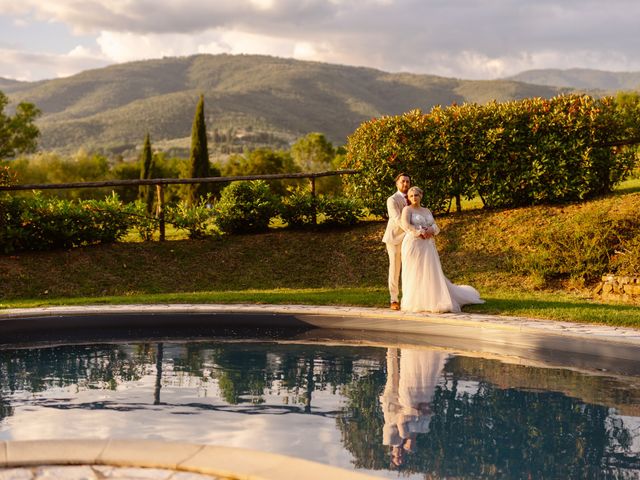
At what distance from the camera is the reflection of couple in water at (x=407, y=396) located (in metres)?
5.47

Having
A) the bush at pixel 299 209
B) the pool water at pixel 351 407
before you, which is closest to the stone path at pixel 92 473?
the pool water at pixel 351 407

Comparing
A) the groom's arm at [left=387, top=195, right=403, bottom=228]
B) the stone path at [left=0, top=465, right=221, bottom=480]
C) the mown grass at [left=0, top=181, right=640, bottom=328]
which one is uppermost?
the groom's arm at [left=387, top=195, right=403, bottom=228]

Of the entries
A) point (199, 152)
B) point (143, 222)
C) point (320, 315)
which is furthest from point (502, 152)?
point (199, 152)

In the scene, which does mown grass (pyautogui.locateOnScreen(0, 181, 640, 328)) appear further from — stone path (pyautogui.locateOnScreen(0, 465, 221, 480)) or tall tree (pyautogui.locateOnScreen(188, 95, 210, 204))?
tall tree (pyautogui.locateOnScreen(188, 95, 210, 204))

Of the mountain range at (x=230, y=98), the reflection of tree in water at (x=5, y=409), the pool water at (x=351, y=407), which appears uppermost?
the mountain range at (x=230, y=98)

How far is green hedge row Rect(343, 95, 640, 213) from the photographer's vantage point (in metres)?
15.2

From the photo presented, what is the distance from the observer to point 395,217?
11.0m

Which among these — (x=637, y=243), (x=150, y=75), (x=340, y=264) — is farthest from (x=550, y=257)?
(x=150, y=75)

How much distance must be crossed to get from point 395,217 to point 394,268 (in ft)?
2.67

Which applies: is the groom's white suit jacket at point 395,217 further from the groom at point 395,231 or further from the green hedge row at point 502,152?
the green hedge row at point 502,152

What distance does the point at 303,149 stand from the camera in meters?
72.3

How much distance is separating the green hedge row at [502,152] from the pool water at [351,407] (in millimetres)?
7659

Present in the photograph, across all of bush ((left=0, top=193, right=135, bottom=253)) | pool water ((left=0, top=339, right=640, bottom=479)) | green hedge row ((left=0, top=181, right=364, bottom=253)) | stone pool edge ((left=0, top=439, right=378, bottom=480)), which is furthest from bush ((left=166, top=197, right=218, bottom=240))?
stone pool edge ((left=0, top=439, right=378, bottom=480))

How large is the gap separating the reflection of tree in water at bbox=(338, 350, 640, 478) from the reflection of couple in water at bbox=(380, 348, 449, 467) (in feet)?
0.25
